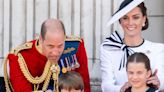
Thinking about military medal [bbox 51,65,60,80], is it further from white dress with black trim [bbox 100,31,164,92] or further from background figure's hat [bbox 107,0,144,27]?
background figure's hat [bbox 107,0,144,27]

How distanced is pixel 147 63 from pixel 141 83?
0.39 feet

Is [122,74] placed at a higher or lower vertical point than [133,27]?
lower

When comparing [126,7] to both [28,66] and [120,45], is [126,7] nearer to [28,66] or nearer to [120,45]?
[120,45]

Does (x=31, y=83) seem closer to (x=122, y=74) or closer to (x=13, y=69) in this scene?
(x=13, y=69)

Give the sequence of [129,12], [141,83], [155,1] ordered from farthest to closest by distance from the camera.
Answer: [155,1], [129,12], [141,83]

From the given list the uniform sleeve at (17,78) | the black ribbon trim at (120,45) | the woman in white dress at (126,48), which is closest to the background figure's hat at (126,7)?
the woman in white dress at (126,48)

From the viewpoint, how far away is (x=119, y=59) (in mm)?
3820

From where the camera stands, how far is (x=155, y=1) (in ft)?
15.5

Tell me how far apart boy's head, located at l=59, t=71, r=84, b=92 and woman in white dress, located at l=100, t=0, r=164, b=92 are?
0.85 feet

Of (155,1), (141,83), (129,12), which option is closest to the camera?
(141,83)

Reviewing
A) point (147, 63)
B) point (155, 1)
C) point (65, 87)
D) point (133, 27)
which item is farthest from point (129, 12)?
point (155, 1)

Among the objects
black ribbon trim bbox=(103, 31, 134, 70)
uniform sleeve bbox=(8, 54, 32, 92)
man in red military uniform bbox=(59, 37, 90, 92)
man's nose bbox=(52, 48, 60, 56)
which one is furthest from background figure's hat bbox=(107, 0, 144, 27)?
uniform sleeve bbox=(8, 54, 32, 92)

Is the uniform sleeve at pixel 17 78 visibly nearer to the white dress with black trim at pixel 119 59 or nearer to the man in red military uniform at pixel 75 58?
the man in red military uniform at pixel 75 58

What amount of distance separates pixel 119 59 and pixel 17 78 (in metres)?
0.63
